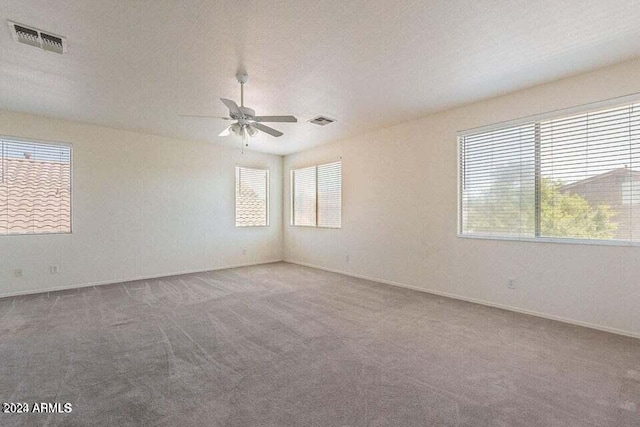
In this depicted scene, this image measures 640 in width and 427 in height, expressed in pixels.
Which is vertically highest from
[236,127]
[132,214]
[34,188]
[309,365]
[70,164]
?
[236,127]

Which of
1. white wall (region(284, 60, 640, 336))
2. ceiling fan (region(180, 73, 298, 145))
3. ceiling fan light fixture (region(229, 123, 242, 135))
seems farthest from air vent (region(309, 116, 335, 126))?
ceiling fan light fixture (region(229, 123, 242, 135))

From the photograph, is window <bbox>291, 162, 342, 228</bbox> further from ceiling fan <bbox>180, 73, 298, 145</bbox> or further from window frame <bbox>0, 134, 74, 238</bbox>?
window frame <bbox>0, 134, 74, 238</bbox>

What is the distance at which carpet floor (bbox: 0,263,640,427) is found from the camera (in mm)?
1822

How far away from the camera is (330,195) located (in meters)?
6.46

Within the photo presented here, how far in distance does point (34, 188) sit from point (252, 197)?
12.6ft

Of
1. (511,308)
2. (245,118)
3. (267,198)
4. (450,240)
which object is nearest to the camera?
(245,118)

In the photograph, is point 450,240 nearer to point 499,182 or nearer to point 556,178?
point 499,182

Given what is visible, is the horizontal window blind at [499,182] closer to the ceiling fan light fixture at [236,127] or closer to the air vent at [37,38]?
the ceiling fan light fixture at [236,127]

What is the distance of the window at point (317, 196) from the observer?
6.32 metres

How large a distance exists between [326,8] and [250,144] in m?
4.48

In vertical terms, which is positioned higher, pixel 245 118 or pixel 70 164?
pixel 245 118

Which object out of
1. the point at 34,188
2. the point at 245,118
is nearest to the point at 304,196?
the point at 245,118

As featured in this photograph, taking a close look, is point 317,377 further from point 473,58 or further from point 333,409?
point 473,58

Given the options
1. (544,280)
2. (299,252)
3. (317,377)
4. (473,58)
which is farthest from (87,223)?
(544,280)
